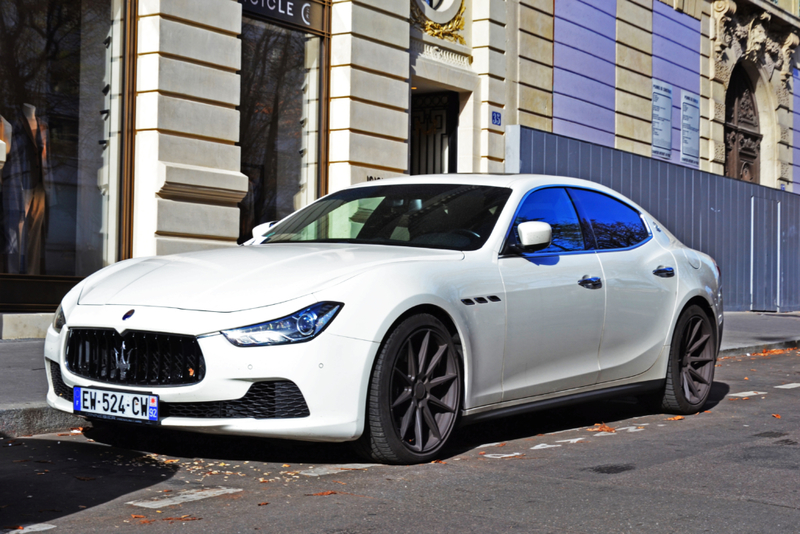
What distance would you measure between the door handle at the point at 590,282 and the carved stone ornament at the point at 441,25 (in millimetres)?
10137

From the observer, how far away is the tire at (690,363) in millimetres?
6602

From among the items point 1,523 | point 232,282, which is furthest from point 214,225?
point 1,523

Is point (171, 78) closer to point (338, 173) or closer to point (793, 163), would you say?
point (338, 173)

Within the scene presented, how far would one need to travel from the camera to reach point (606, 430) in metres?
6.02

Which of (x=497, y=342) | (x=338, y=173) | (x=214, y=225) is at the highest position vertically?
(x=338, y=173)

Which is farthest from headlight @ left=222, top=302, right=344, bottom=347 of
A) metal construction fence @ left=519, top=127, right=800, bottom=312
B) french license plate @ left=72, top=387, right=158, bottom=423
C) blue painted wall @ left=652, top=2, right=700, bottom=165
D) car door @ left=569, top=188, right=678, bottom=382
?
blue painted wall @ left=652, top=2, right=700, bottom=165

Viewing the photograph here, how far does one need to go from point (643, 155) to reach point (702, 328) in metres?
14.1

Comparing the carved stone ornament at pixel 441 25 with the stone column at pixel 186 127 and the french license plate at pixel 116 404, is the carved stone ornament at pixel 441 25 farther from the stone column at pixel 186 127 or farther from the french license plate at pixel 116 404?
the french license plate at pixel 116 404

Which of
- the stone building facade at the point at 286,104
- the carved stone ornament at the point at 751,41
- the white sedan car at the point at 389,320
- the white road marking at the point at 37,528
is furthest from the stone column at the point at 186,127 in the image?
the carved stone ornament at the point at 751,41

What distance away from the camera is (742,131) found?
25688mm

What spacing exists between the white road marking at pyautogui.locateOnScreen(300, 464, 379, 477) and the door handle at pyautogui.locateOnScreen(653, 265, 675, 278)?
2635mm

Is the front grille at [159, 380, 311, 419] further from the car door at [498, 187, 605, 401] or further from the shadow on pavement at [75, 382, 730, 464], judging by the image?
the car door at [498, 187, 605, 401]

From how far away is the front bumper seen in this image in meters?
4.30

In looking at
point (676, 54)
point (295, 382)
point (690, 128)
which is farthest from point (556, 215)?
point (690, 128)
